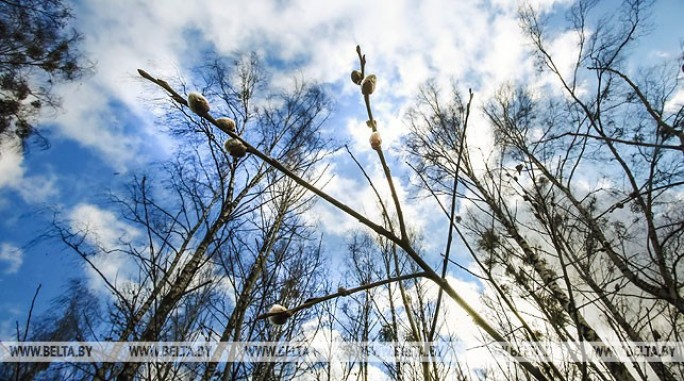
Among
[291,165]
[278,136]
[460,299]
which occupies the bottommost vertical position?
[460,299]

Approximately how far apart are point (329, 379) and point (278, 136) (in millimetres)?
3828

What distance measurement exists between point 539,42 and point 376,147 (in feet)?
24.3

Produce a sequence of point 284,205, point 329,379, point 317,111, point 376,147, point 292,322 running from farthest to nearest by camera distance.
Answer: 1. point 317,111
2. point 284,205
3. point 329,379
4. point 292,322
5. point 376,147

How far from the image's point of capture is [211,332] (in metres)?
2.43

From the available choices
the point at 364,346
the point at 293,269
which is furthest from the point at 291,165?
the point at 364,346

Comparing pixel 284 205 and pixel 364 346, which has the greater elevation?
pixel 284 205

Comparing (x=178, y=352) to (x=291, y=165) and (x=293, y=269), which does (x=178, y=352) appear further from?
(x=291, y=165)

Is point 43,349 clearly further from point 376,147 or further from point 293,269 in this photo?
point 376,147

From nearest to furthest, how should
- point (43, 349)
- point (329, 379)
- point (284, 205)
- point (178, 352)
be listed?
point (178, 352) → point (43, 349) → point (329, 379) → point (284, 205)

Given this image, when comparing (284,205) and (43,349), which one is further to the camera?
(284,205)

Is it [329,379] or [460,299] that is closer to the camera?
[460,299]

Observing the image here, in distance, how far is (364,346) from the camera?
4930 millimetres

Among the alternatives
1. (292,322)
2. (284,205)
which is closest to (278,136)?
(284,205)

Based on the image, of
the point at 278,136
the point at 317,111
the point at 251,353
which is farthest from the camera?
the point at 317,111
